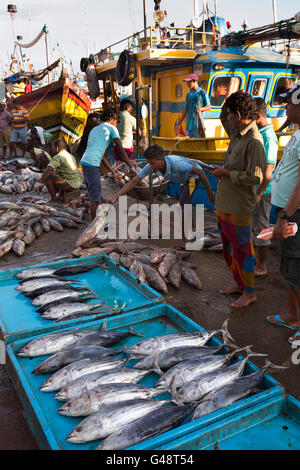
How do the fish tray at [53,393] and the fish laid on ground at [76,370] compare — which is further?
the fish laid on ground at [76,370]

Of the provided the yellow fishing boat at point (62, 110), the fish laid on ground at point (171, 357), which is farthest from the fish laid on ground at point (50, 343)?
the yellow fishing boat at point (62, 110)

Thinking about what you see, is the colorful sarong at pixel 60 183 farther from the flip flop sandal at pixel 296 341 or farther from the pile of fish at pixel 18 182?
the flip flop sandal at pixel 296 341

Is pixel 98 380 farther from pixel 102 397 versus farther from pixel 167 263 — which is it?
pixel 167 263

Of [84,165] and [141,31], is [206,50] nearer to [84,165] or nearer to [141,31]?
[141,31]

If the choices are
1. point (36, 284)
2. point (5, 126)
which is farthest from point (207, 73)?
point (5, 126)

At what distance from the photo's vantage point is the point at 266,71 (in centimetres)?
998

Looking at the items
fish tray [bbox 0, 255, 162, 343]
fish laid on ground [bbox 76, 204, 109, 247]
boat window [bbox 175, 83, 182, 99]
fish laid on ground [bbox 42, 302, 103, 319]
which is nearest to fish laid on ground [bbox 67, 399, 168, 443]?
fish tray [bbox 0, 255, 162, 343]

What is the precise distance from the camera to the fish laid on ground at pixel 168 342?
291 centimetres

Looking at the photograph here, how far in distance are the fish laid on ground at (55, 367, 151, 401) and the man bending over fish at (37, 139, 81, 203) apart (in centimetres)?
652

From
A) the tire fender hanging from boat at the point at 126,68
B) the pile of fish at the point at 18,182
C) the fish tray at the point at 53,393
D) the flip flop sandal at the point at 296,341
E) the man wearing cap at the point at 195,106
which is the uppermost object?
the tire fender hanging from boat at the point at 126,68

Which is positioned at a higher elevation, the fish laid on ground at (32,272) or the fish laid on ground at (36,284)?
the fish laid on ground at (32,272)

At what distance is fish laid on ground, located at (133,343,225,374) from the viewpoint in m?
2.76

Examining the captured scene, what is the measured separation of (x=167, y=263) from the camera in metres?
5.29

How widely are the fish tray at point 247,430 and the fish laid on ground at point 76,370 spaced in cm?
78
